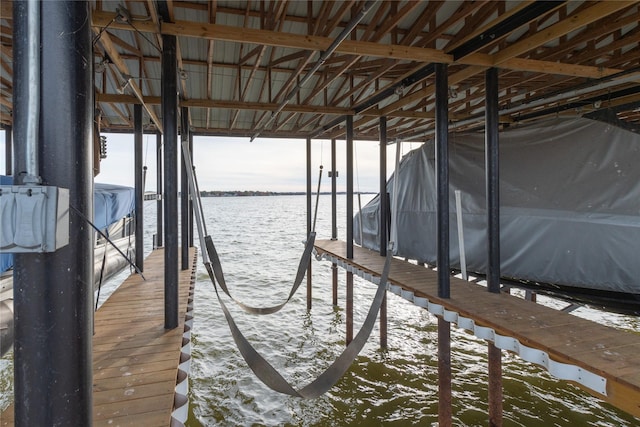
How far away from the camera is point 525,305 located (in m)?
3.86

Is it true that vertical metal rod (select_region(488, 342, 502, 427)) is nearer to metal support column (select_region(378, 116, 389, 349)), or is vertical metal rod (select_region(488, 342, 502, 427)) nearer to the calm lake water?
the calm lake water

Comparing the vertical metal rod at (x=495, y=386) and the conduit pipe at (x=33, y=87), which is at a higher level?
the conduit pipe at (x=33, y=87)

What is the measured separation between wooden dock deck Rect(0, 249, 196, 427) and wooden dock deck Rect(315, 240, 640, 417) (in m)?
2.67

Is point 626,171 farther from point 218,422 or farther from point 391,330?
point 218,422

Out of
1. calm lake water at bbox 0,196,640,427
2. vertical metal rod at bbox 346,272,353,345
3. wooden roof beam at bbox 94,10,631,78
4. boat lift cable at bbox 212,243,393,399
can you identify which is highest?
wooden roof beam at bbox 94,10,631,78

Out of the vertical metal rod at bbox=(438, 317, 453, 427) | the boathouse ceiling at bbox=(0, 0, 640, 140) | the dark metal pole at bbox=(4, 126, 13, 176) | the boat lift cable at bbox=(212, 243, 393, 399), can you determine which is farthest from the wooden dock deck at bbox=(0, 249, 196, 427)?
the dark metal pole at bbox=(4, 126, 13, 176)

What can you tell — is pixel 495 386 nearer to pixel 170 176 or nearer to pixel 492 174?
pixel 492 174

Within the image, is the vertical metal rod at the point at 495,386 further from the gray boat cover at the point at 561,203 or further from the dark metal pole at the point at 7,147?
the dark metal pole at the point at 7,147

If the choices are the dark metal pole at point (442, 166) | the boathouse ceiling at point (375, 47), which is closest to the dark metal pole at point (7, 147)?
the boathouse ceiling at point (375, 47)

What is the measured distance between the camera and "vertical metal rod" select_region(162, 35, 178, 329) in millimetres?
3195

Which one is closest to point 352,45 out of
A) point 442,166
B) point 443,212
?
point 442,166

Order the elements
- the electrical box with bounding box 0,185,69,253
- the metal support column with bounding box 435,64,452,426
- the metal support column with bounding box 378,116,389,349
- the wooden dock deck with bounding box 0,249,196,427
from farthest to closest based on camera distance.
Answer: the metal support column with bounding box 378,116,389,349 < the metal support column with bounding box 435,64,452,426 < the wooden dock deck with bounding box 0,249,196,427 < the electrical box with bounding box 0,185,69,253

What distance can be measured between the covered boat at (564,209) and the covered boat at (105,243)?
14.9ft

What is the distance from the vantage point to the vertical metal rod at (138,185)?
17.9 feet
